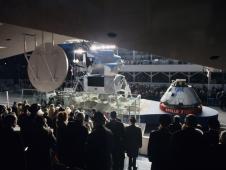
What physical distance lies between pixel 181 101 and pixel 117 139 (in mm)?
9982

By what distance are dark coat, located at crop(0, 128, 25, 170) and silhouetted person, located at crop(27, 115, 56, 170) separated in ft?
1.04

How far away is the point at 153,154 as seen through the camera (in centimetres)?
517

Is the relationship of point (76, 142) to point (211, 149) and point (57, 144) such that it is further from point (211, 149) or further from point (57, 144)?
point (211, 149)

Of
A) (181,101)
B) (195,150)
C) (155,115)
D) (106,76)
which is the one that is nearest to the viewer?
(195,150)

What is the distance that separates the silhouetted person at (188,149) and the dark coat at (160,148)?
22.0 inches

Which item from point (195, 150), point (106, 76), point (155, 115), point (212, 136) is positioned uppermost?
point (106, 76)

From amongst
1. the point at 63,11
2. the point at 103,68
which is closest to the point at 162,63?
the point at 103,68

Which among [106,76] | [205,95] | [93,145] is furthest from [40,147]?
[205,95]

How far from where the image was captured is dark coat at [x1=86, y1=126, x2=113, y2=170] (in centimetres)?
470

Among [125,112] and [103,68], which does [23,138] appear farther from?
[103,68]

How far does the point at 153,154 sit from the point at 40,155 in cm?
205

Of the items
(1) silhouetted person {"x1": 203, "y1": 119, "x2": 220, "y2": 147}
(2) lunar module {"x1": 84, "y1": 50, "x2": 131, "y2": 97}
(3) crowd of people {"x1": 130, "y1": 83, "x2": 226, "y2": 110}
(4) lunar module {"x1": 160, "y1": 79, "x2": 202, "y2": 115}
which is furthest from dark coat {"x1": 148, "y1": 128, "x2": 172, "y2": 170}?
(3) crowd of people {"x1": 130, "y1": 83, "x2": 226, "y2": 110}

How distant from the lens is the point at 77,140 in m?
5.15

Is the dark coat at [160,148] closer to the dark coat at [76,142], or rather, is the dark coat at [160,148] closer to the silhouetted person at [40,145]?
→ the dark coat at [76,142]
